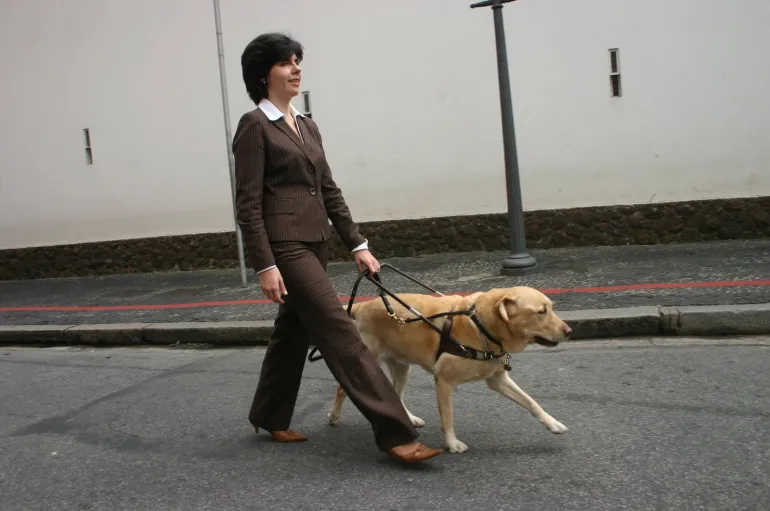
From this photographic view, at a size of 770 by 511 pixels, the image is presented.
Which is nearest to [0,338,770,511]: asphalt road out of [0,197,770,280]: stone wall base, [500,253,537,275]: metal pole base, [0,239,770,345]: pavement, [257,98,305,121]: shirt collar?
[0,239,770,345]: pavement

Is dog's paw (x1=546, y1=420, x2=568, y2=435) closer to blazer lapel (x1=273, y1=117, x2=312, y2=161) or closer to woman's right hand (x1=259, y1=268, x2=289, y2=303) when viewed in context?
woman's right hand (x1=259, y1=268, x2=289, y2=303)

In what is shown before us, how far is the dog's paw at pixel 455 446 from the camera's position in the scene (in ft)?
11.7

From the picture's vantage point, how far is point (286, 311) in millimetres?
3736

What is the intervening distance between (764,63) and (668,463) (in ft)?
21.6

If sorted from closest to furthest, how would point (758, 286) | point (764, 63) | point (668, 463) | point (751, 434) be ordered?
point (668, 463) < point (751, 434) < point (758, 286) < point (764, 63)

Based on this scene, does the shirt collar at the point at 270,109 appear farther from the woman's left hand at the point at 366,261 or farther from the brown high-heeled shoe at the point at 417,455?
the brown high-heeled shoe at the point at 417,455

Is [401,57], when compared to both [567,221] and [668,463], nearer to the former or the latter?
[567,221]

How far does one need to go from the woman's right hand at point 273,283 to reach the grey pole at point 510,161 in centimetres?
471

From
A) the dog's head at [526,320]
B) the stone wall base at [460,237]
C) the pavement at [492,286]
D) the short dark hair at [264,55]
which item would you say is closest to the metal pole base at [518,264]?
the pavement at [492,286]

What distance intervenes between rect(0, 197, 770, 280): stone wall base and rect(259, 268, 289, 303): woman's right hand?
621 centimetres

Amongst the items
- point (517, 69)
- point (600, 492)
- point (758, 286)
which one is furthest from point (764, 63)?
point (600, 492)

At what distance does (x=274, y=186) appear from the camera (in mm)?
3477

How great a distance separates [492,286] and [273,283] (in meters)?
4.26

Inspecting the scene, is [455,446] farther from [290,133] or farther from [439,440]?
[290,133]
